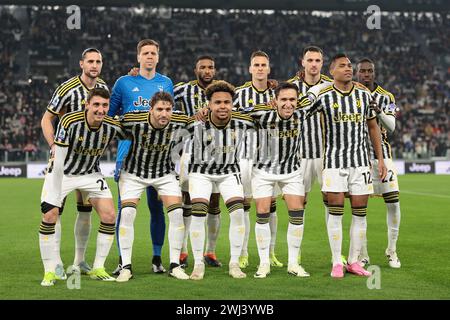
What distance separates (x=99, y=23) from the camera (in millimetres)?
37500

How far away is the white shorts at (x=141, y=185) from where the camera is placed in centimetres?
741

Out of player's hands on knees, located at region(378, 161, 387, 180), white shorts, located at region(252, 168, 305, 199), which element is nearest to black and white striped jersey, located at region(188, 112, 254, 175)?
white shorts, located at region(252, 168, 305, 199)

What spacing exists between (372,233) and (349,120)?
13.5ft

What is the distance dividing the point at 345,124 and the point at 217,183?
4.81 feet

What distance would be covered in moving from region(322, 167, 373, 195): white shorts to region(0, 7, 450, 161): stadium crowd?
23.8m

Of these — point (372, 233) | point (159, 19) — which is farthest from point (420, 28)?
point (372, 233)

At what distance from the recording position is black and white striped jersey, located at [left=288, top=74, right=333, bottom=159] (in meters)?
8.33

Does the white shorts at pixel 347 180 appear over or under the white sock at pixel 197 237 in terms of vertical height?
over

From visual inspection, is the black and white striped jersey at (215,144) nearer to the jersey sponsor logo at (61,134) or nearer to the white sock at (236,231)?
the white sock at (236,231)

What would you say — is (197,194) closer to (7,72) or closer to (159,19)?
(7,72)

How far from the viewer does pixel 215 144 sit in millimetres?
7527

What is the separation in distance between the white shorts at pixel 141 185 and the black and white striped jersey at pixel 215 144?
0.89 feet

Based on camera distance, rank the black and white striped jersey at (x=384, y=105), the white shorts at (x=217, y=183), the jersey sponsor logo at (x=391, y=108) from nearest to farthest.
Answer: the white shorts at (x=217, y=183), the jersey sponsor logo at (x=391, y=108), the black and white striped jersey at (x=384, y=105)

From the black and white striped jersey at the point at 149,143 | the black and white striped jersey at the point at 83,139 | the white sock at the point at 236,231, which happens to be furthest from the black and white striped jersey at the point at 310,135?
the black and white striped jersey at the point at 83,139
